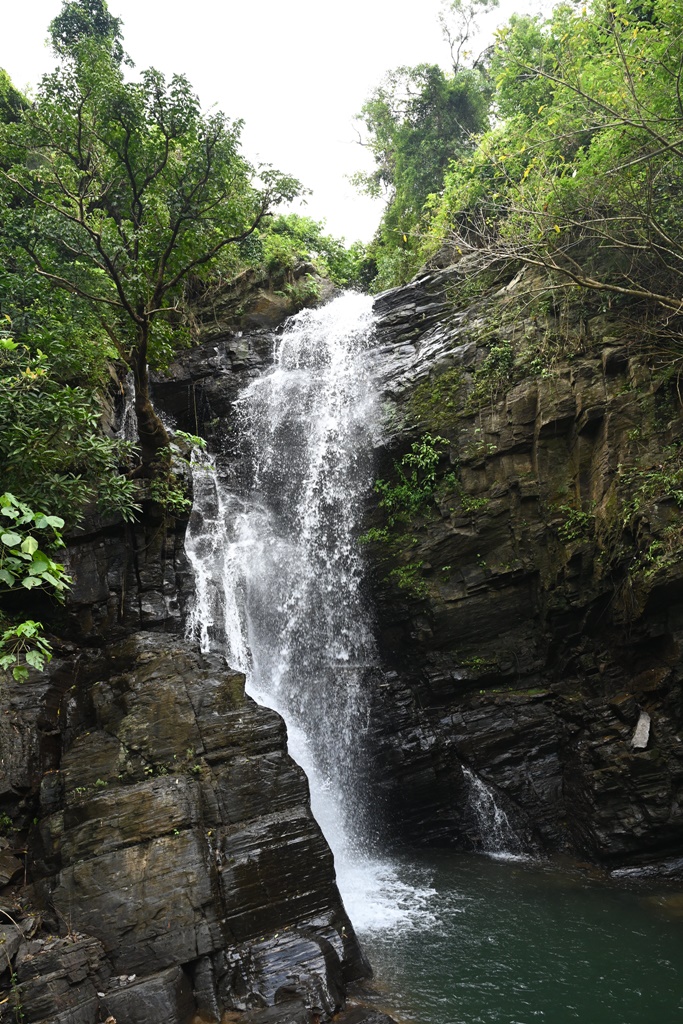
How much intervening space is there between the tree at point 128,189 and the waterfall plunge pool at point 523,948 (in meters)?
7.71

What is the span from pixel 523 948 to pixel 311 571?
280 inches

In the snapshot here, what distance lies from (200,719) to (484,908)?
4.45m

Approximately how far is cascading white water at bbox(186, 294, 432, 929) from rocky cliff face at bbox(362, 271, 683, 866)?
675 millimetres

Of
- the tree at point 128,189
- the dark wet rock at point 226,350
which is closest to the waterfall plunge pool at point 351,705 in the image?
the dark wet rock at point 226,350

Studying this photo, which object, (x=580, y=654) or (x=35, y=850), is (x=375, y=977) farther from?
(x=580, y=654)

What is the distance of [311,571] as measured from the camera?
1282 centimetres

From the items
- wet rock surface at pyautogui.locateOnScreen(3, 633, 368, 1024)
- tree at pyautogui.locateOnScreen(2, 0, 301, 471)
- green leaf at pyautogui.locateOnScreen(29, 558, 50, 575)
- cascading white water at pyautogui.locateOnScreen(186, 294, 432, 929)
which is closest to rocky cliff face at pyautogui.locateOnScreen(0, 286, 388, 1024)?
wet rock surface at pyautogui.locateOnScreen(3, 633, 368, 1024)

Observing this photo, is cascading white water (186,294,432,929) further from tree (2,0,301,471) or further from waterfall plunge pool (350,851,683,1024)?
tree (2,0,301,471)

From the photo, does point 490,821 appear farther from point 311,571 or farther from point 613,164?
point 613,164

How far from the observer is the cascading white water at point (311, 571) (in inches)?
418

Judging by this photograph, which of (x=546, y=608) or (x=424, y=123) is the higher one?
(x=424, y=123)

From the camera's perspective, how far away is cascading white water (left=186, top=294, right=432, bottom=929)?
1062 centimetres

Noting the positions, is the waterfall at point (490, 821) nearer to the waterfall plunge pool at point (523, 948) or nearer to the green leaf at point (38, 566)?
the waterfall plunge pool at point (523, 948)

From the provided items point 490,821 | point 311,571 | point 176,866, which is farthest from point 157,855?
point 311,571
